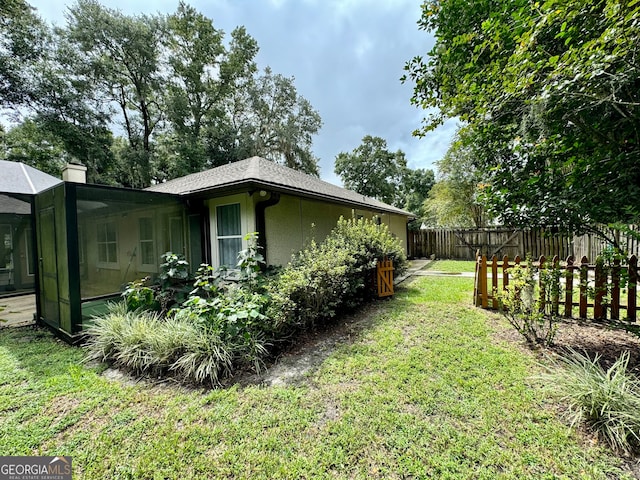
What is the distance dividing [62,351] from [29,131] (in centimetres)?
1890

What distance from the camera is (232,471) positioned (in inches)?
78.7

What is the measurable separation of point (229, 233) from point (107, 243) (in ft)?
8.22

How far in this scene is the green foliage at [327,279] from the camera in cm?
424

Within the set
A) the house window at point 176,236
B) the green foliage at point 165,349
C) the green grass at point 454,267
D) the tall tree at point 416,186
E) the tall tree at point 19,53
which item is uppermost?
the tall tree at point 19,53

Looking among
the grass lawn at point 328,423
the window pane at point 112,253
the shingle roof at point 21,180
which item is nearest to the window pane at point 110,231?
the window pane at point 112,253

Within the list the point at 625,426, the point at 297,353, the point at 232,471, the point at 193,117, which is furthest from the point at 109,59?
the point at 625,426

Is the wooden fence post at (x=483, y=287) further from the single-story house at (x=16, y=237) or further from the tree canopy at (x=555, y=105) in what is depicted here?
the single-story house at (x=16, y=237)

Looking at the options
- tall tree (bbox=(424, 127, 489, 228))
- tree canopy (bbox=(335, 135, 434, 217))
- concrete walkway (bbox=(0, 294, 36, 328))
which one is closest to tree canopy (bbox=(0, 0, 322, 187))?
tree canopy (bbox=(335, 135, 434, 217))

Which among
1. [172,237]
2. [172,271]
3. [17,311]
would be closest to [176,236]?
[172,237]

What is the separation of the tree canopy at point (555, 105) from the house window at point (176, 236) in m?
6.29

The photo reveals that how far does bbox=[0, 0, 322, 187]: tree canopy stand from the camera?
14.4 metres

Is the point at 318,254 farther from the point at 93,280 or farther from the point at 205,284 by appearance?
the point at 93,280

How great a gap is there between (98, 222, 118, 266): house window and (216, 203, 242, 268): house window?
7.10ft

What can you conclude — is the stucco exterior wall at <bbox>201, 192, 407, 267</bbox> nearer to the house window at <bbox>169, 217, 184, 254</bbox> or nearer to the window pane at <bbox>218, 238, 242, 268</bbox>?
the window pane at <bbox>218, 238, 242, 268</bbox>
